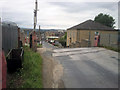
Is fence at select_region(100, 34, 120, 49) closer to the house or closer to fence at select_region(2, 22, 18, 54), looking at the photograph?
the house

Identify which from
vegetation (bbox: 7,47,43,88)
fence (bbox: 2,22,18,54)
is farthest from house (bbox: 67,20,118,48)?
vegetation (bbox: 7,47,43,88)

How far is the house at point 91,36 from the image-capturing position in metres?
16.3

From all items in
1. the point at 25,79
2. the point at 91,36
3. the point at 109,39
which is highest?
the point at 91,36

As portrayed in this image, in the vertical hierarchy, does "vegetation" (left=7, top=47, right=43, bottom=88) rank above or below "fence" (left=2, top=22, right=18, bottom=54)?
below

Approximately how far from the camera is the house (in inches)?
642

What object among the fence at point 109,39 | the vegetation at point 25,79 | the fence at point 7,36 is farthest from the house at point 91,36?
the vegetation at point 25,79

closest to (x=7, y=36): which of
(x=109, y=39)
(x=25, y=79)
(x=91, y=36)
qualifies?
(x=25, y=79)

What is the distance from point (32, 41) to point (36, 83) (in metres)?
7.56

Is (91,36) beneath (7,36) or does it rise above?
above

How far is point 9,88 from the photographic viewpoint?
4.57 m

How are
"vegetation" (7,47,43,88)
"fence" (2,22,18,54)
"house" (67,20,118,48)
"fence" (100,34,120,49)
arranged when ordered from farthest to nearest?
"house" (67,20,118,48) → "fence" (100,34,120,49) → "fence" (2,22,18,54) → "vegetation" (7,47,43,88)

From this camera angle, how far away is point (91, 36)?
26.5 m

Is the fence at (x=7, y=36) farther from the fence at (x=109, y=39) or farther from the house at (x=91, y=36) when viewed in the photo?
the fence at (x=109, y=39)

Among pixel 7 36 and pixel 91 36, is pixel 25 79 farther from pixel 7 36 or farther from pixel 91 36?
pixel 91 36
